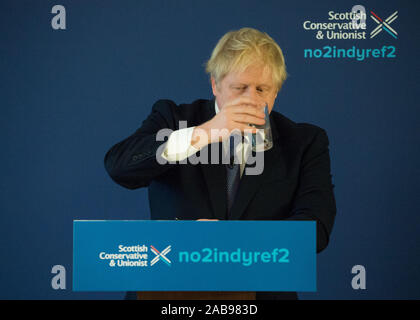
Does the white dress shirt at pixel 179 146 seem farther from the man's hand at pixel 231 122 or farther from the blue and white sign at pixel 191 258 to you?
the blue and white sign at pixel 191 258

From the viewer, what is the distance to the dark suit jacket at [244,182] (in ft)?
5.03

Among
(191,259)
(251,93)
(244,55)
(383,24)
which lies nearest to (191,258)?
(191,259)

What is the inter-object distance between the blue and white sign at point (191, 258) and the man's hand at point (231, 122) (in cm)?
32

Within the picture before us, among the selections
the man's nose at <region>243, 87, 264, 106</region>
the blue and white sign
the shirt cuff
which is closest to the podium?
the blue and white sign

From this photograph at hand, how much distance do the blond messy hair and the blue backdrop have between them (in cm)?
48

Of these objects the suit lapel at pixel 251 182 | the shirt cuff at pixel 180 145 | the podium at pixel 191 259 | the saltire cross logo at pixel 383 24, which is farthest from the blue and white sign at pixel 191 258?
the saltire cross logo at pixel 383 24

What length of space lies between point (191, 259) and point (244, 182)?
20.9 inches

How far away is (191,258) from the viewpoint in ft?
3.77

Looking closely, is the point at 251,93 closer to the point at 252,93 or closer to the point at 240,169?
the point at 252,93

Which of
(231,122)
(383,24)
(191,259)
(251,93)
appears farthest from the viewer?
(383,24)
